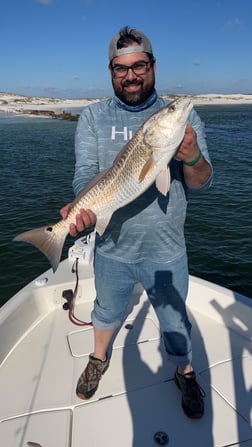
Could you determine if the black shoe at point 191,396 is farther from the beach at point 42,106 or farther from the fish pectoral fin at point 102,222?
the beach at point 42,106

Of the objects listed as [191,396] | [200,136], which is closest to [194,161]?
[200,136]

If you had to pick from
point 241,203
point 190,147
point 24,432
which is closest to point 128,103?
point 190,147

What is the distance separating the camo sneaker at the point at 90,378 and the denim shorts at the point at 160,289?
2.38 ft

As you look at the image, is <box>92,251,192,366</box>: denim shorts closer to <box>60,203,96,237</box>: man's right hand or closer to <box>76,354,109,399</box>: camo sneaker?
<box>60,203,96,237</box>: man's right hand

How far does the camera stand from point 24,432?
3.80m

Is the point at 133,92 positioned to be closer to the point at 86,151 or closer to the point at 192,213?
the point at 86,151

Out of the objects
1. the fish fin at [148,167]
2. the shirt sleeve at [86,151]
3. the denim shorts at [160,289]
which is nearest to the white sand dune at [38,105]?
the shirt sleeve at [86,151]

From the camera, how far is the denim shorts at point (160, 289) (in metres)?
3.76

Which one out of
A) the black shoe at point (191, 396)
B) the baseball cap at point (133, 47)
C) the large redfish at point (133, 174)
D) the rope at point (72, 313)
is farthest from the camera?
the rope at point (72, 313)

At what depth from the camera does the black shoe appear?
3.88 meters

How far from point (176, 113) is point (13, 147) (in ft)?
106

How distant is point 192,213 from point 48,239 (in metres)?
12.1

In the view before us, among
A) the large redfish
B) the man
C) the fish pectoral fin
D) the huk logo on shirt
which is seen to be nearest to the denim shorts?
the man

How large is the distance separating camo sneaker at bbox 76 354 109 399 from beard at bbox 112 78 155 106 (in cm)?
305
